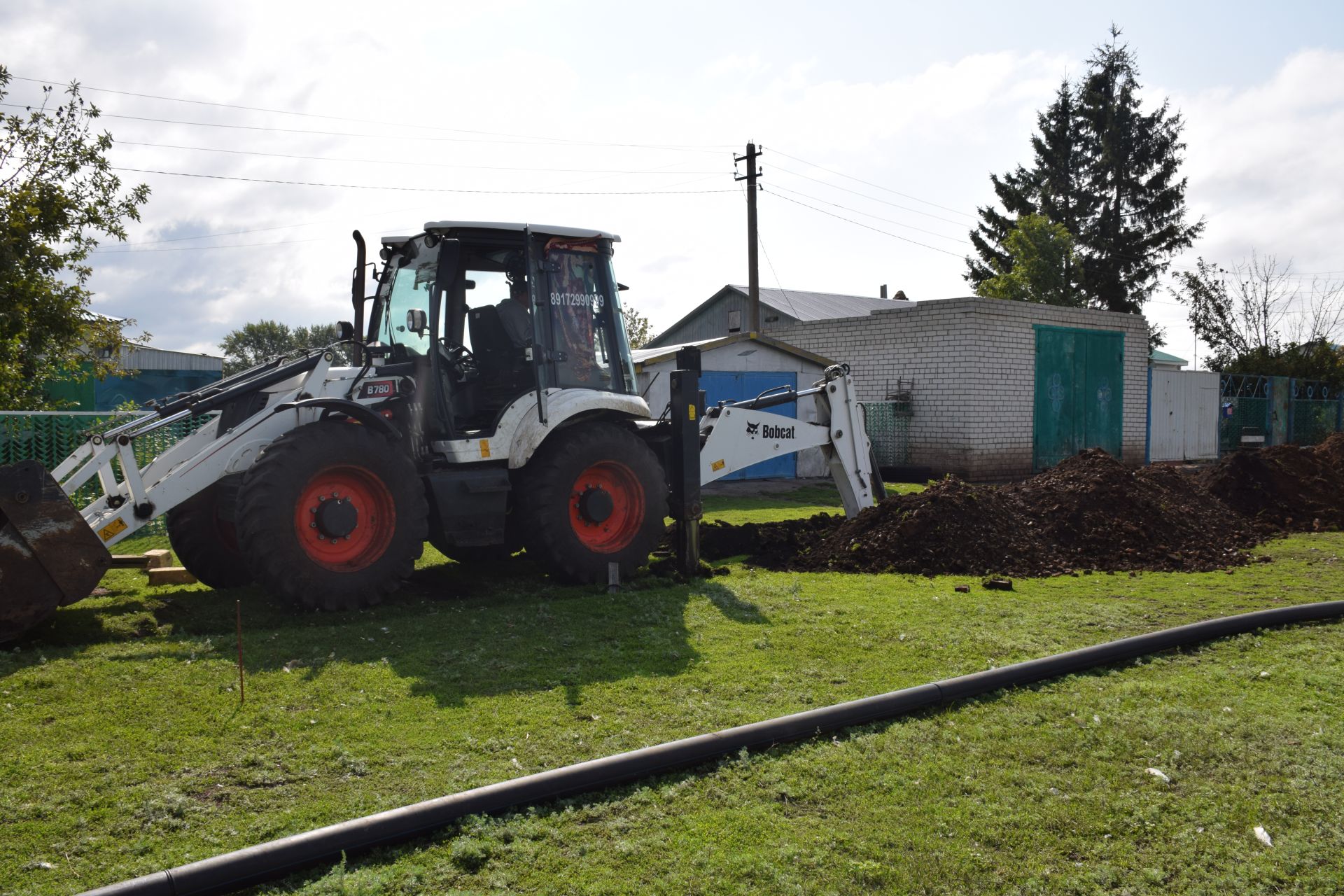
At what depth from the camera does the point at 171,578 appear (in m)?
8.36

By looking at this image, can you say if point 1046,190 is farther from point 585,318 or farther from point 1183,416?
point 585,318

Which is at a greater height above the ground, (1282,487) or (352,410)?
(352,410)

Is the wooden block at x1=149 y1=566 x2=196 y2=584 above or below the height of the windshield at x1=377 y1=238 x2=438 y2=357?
below

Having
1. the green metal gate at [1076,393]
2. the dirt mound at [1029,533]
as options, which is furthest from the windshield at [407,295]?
the green metal gate at [1076,393]

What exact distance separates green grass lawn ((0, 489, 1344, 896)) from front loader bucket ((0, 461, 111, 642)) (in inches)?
12.4

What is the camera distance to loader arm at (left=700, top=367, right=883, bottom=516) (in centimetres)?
936

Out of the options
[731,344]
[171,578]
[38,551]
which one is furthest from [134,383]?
[38,551]

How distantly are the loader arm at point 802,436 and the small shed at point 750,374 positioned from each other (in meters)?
6.56

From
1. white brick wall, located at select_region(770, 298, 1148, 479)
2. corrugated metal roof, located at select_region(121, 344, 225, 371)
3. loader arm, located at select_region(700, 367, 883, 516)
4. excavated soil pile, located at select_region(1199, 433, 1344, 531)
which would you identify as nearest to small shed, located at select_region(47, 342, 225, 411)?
corrugated metal roof, located at select_region(121, 344, 225, 371)

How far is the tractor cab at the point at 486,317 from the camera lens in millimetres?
7844

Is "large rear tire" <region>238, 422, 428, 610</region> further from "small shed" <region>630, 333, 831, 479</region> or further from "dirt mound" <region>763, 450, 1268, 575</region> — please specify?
"small shed" <region>630, 333, 831, 479</region>

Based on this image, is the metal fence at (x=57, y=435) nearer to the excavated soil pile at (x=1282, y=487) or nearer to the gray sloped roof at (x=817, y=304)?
the excavated soil pile at (x=1282, y=487)

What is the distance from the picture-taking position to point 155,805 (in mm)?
3684

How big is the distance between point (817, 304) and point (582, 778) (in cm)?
4121
